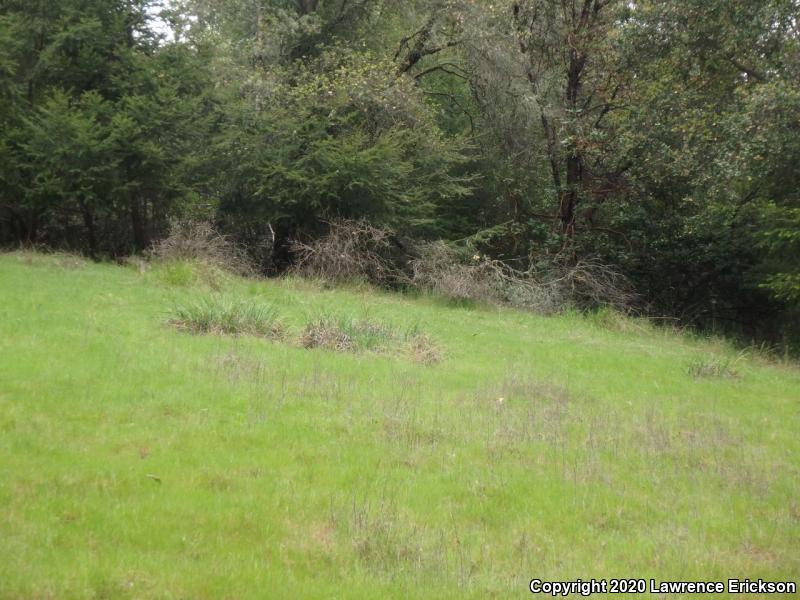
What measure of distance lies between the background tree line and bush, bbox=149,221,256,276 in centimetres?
150

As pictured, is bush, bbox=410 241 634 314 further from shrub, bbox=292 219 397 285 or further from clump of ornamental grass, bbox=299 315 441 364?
clump of ornamental grass, bbox=299 315 441 364

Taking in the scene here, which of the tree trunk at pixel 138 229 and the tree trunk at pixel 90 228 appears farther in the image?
the tree trunk at pixel 138 229

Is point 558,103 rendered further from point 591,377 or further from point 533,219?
point 591,377

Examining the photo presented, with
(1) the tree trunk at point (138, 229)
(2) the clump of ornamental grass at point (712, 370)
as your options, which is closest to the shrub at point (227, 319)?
(2) the clump of ornamental grass at point (712, 370)

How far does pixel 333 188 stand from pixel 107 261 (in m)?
6.61

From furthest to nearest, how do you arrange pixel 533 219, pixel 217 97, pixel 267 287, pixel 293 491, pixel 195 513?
1. pixel 533 219
2. pixel 217 97
3. pixel 267 287
4. pixel 293 491
5. pixel 195 513

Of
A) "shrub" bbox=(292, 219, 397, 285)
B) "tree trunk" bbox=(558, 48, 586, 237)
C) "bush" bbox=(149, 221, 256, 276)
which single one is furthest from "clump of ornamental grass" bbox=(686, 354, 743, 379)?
"tree trunk" bbox=(558, 48, 586, 237)

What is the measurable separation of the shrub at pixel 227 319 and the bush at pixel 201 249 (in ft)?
20.3

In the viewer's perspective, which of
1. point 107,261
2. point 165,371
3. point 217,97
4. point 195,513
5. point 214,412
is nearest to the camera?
point 195,513

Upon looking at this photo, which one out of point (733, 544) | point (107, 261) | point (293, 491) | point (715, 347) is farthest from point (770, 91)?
point (107, 261)

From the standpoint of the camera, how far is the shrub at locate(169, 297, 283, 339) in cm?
1130

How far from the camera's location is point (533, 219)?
26.3 metres

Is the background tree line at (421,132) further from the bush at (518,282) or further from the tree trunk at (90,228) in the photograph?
the bush at (518,282)

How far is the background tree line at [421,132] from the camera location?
19.6 m
